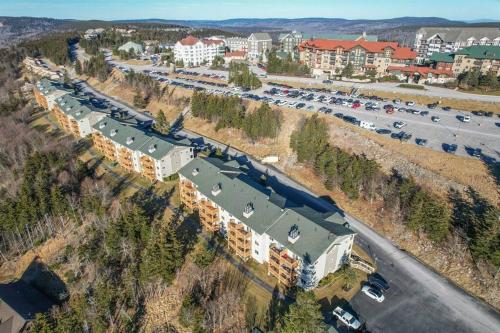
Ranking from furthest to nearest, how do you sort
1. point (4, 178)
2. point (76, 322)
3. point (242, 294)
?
point (4, 178), point (242, 294), point (76, 322)

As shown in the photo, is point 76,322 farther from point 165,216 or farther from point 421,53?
point 421,53

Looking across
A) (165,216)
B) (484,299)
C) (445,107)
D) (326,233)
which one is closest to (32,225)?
(165,216)

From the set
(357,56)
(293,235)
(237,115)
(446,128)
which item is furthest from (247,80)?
(293,235)

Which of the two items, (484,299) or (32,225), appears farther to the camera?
(32,225)

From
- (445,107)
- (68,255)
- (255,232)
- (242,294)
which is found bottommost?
(68,255)

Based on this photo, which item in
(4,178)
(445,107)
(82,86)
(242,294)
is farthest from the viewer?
(82,86)

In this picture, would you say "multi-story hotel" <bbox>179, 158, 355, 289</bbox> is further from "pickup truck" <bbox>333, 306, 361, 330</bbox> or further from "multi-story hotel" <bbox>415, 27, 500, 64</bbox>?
"multi-story hotel" <bbox>415, 27, 500, 64</bbox>
